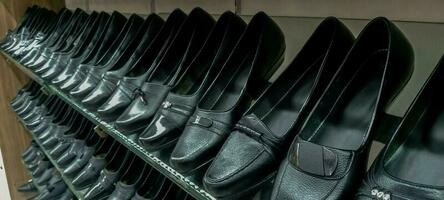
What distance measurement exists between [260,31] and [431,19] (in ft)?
0.93

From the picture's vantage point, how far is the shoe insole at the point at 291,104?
68cm

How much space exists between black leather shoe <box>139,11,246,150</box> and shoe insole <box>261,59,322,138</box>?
152 mm

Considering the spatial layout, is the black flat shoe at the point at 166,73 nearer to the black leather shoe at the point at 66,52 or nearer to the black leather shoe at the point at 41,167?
the black leather shoe at the point at 66,52

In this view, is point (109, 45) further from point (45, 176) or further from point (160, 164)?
point (45, 176)

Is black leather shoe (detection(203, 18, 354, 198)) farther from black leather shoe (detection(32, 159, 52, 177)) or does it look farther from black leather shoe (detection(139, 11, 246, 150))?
black leather shoe (detection(32, 159, 52, 177))

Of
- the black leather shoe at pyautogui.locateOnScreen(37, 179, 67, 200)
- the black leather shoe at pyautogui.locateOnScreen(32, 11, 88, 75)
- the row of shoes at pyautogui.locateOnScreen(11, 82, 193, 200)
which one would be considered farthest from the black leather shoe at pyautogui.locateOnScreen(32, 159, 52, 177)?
the black leather shoe at pyautogui.locateOnScreen(32, 11, 88, 75)

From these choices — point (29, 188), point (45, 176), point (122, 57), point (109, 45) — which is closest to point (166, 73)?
point (122, 57)

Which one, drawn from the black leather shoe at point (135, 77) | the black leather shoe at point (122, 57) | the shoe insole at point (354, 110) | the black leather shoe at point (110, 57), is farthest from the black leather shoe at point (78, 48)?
the shoe insole at point (354, 110)

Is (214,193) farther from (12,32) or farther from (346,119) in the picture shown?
(12,32)

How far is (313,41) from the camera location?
69 centimetres

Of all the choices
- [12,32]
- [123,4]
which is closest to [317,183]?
[123,4]

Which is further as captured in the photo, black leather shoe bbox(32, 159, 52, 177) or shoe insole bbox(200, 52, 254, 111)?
black leather shoe bbox(32, 159, 52, 177)

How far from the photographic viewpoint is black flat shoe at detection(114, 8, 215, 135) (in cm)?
82

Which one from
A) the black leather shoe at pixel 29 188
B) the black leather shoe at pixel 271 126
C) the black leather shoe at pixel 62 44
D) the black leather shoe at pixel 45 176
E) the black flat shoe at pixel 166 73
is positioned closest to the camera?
the black leather shoe at pixel 271 126
